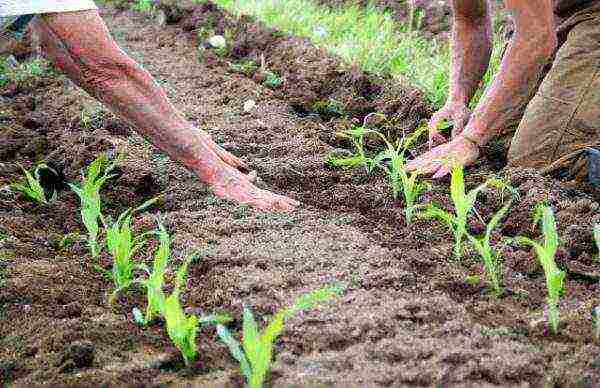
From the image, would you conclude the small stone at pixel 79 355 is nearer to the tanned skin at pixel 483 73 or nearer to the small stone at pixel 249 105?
the tanned skin at pixel 483 73

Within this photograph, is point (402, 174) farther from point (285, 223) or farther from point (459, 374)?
point (459, 374)

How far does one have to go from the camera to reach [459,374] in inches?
67.5

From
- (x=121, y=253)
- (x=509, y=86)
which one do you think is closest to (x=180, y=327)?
(x=121, y=253)

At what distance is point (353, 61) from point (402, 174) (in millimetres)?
1845

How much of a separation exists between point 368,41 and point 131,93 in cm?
230

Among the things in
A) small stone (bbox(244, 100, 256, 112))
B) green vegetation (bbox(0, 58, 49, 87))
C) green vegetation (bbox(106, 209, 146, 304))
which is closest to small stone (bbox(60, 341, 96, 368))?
green vegetation (bbox(106, 209, 146, 304))

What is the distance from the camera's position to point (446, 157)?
302cm

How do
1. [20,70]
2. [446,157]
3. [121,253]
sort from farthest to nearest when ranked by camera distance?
[20,70] → [446,157] → [121,253]

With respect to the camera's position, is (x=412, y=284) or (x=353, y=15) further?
(x=353, y=15)

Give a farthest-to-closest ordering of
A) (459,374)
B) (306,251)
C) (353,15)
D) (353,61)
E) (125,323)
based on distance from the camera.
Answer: (353,15) → (353,61) → (306,251) → (125,323) → (459,374)

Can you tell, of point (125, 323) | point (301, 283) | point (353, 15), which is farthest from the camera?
point (353, 15)

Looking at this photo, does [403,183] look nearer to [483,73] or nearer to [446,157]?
[446,157]

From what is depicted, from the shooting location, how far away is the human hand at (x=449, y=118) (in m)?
3.29

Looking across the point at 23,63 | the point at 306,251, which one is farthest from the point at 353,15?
the point at 306,251
